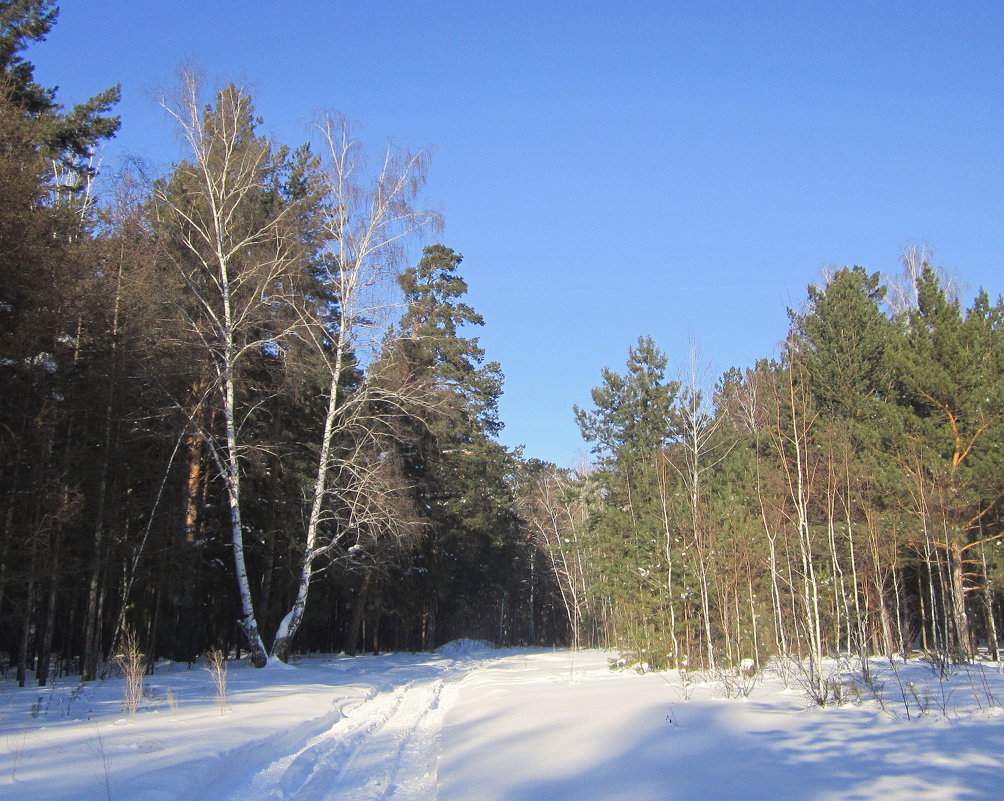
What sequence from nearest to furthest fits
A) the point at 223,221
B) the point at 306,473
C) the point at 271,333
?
the point at 223,221 < the point at 271,333 < the point at 306,473

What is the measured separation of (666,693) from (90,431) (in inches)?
462

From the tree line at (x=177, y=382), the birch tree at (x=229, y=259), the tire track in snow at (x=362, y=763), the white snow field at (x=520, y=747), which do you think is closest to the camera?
the white snow field at (x=520, y=747)

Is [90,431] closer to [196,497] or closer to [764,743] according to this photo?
[196,497]

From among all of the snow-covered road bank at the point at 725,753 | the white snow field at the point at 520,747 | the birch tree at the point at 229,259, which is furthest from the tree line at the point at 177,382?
the snow-covered road bank at the point at 725,753

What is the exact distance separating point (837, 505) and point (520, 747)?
516 inches

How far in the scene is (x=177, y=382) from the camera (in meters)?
16.9

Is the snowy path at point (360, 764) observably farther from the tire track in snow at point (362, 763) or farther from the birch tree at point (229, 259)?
the birch tree at point (229, 259)

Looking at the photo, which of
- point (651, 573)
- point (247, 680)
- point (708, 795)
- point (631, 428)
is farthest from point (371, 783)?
point (631, 428)

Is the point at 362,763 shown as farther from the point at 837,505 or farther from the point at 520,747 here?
the point at 837,505

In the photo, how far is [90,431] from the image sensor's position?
1426 centimetres

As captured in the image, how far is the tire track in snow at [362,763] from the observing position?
231 inches

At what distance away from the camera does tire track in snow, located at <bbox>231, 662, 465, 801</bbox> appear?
5855 millimetres

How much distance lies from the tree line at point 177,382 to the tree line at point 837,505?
627 centimetres

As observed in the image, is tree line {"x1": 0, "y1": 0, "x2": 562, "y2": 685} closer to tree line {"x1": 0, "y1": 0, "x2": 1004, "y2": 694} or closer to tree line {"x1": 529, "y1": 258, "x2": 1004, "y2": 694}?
tree line {"x1": 0, "y1": 0, "x2": 1004, "y2": 694}
